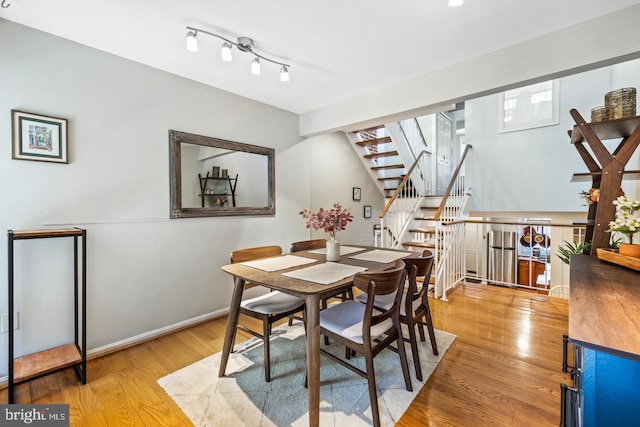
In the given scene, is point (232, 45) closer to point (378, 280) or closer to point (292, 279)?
point (292, 279)

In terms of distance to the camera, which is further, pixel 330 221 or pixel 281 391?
pixel 330 221

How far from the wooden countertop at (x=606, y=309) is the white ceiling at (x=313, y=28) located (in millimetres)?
1625

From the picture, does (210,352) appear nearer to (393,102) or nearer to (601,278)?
(601,278)

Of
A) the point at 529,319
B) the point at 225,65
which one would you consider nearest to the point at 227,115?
the point at 225,65

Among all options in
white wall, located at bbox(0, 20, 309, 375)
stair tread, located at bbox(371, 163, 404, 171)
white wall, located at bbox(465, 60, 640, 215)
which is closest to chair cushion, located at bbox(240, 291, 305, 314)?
white wall, located at bbox(0, 20, 309, 375)

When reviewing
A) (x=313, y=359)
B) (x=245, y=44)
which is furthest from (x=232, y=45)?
(x=313, y=359)

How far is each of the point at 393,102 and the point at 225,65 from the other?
5.35ft

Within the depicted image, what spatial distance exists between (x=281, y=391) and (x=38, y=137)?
2.40 m

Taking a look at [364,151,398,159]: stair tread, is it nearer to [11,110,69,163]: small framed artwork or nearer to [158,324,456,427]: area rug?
[158,324,456,427]: area rug

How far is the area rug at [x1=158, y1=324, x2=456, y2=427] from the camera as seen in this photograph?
154 centimetres

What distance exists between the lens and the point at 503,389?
5.76 ft

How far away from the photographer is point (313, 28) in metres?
1.93

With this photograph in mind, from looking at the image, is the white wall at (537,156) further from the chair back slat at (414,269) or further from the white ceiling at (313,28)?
the chair back slat at (414,269)

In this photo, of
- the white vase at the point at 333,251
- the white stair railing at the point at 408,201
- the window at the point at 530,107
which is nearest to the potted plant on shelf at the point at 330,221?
the white vase at the point at 333,251
